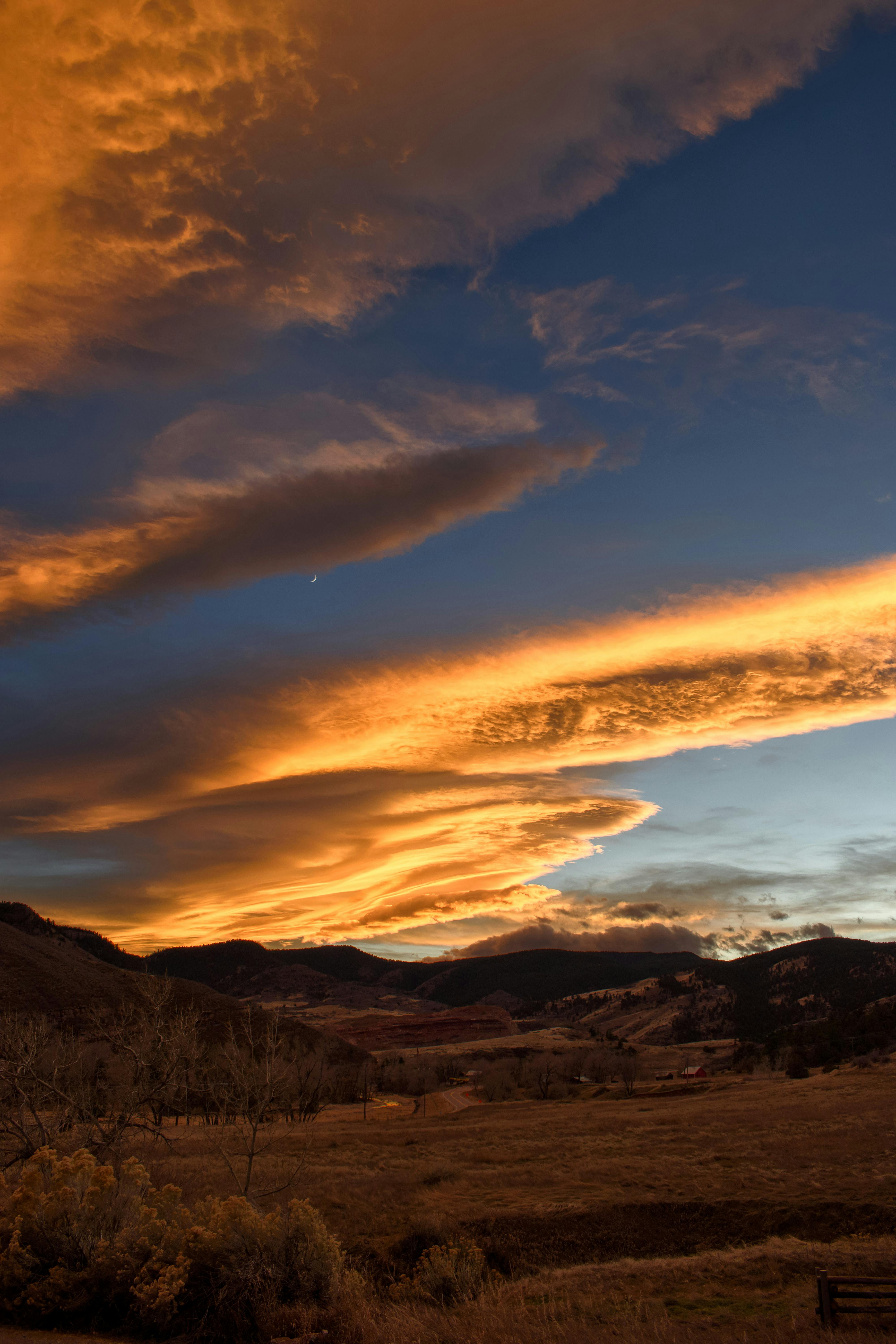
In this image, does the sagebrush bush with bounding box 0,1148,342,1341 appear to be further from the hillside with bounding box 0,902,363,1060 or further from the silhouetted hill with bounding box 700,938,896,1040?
the silhouetted hill with bounding box 700,938,896,1040

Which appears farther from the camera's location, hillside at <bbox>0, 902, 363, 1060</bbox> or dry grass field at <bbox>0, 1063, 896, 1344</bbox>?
hillside at <bbox>0, 902, 363, 1060</bbox>

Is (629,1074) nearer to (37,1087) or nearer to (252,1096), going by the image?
(252,1096)

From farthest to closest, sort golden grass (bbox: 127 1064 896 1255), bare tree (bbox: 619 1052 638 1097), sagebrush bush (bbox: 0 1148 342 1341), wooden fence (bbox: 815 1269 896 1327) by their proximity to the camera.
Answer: bare tree (bbox: 619 1052 638 1097) < golden grass (bbox: 127 1064 896 1255) < sagebrush bush (bbox: 0 1148 342 1341) < wooden fence (bbox: 815 1269 896 1327)

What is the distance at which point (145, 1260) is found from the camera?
1623cm

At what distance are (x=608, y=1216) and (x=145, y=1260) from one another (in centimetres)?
1636

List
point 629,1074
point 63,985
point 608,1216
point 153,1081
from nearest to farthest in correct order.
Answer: point 608,1216, point 153,1081, point 629,1074, point 63,985

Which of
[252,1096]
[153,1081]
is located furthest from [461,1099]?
[153,1081]

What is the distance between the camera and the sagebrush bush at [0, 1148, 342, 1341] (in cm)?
1506

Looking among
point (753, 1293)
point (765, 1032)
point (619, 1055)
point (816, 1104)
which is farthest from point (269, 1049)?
point (765, 1032)

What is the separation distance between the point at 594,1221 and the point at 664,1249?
287cm

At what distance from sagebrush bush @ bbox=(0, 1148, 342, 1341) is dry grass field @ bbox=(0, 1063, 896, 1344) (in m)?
1.17

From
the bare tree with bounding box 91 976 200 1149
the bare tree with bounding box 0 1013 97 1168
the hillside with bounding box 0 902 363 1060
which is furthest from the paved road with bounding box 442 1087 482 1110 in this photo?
the bare tree with bounding box 91 976 200 1149

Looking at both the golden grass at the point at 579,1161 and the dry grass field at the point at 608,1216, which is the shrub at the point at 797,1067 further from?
the dry grass field at the point at 608,1216

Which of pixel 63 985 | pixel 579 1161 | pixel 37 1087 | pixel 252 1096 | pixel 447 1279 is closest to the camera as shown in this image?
pixel 447 1279
